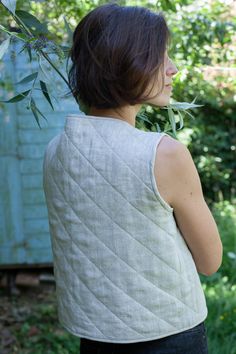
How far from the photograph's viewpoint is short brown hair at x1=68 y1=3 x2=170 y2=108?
1.01 meters

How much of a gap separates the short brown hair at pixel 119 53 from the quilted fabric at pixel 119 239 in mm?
58

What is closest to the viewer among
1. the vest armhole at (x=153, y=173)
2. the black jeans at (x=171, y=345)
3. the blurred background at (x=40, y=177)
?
the vest armhole at (x=153, y=173)

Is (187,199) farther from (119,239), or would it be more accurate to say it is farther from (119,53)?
(119,53)

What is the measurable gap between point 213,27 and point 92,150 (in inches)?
64.7

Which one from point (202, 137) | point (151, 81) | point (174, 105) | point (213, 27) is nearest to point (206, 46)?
point (213, 27)

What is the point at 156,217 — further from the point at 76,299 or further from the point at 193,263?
the point at 76,299

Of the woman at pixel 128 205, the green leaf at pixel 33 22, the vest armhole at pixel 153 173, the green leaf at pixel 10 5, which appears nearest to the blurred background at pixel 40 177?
the green leaf at pixel 33 22

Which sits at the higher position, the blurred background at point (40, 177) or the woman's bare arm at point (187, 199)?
the woman's bare arm at point (187, 199)

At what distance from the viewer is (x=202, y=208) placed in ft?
3.41

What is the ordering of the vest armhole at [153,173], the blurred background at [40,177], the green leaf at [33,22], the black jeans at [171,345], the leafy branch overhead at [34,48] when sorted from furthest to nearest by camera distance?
the blurred background at [40,177] → the green leaf at [33,22] → the leafy branch overhead at [34,48] → the black jeans at [171,345] → the vest armhole at [153,173]

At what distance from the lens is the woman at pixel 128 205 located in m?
1.00

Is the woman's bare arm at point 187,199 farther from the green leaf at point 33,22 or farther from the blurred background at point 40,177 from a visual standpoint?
the blurred background at point 40,177

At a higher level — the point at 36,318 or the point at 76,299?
the point at 76,299

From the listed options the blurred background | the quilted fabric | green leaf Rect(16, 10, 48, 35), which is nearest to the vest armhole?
the quilted fabric
